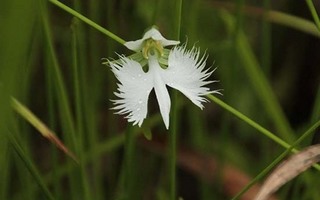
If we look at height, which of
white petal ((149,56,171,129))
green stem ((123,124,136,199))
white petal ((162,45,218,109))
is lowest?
green stem ((123,124,136,199))

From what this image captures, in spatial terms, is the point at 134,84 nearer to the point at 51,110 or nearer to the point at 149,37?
the point at 149,37

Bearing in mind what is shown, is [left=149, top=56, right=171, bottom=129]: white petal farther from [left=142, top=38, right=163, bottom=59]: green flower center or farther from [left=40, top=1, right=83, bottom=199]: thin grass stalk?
[left=40, top=1, right=83, bottom=199]: thin grass stalk

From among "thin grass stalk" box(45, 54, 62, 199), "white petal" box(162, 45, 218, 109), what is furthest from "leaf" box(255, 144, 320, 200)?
"thin grass stalk" box(45, 54, 62, 199)

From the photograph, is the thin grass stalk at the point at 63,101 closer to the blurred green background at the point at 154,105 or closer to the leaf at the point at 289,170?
the blurred green background at the point at 154,105

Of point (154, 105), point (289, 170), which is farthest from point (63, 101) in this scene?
point (154, 105)

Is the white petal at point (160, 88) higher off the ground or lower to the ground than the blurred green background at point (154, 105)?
lower

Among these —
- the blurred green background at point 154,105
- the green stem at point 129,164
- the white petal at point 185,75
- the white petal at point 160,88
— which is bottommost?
the green stem at point 129,164

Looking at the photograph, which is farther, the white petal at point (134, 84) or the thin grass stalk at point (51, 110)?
the thin grass stalk at point (51, 110)

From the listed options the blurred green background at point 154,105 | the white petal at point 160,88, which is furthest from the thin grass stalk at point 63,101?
the white petal at point 160,88
